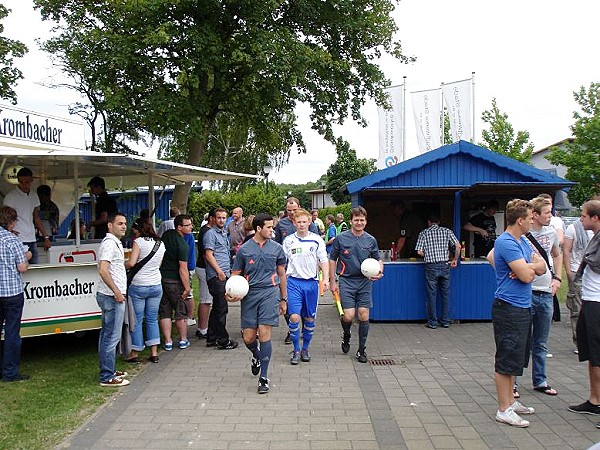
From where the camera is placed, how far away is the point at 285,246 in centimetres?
738

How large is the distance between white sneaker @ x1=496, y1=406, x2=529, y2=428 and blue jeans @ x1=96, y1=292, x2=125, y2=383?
399 centimetres

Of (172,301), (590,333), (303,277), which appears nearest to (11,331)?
(172,301)

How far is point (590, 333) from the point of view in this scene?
5.05 meters

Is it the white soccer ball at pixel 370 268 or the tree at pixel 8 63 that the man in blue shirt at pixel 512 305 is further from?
the tree at pixel 8 63

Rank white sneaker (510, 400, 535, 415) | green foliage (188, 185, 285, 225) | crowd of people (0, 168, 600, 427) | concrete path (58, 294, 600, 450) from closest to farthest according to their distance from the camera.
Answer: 1. concrete path (58, 294, 600, 450)
2. crowd of people (0, 168, 600, 427)
3. white sneaker (510, 400, 535, 415)
4. green foliage (188, 185, 285, 225)

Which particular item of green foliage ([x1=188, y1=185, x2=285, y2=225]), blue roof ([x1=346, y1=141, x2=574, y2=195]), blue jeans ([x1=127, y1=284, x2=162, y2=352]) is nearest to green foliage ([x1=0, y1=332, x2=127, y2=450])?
blue jeans ([x1=127, y1=284, x2=162, y2=352])

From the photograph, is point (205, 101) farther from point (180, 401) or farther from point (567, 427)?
point (567, 427)

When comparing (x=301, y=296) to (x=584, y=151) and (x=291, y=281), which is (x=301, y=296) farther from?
(x=584, y=151)

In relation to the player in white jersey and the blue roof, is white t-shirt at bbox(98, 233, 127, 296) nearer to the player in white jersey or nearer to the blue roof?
the player in white jersey

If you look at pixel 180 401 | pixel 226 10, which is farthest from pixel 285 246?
pixel 226 10

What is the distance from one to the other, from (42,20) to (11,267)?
516 inches

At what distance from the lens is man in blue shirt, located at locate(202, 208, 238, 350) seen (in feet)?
26.1

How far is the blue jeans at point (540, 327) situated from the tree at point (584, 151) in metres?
24.0

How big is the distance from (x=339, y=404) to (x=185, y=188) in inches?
437
